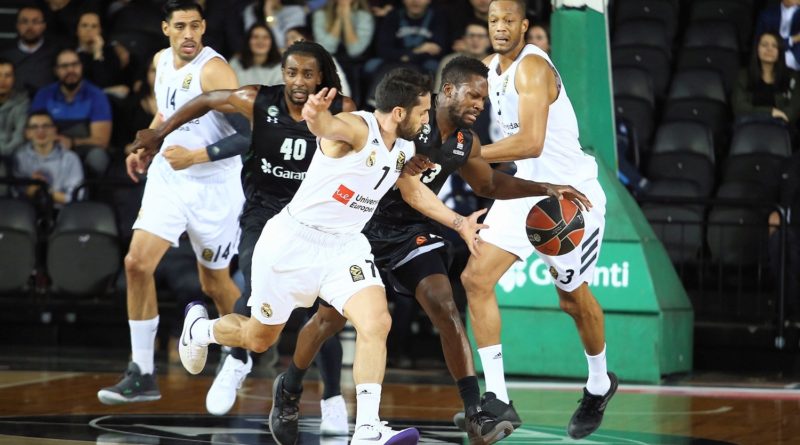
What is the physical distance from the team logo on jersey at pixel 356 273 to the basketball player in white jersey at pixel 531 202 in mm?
1082

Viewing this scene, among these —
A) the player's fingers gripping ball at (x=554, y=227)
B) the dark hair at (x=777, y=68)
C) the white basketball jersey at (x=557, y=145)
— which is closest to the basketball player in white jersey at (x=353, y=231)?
the player's fingers gripping ball at (x=554, y=227)

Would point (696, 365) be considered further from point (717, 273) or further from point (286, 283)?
point (286, 283)

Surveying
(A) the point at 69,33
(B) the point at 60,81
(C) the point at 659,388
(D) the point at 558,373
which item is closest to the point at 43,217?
(B) the point at 60,81

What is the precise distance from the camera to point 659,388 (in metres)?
9.28

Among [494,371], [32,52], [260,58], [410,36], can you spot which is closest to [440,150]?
[494,371]

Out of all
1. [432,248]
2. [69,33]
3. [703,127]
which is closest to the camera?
[432,248]

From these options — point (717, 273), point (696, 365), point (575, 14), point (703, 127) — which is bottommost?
point (696, 365)

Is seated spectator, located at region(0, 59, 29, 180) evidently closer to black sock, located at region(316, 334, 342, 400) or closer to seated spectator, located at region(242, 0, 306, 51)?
seated spectator, located at region(242, 0, 306, 51)

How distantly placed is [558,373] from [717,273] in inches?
65.1

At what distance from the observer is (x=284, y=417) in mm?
6574

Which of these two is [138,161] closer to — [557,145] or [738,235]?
[557,145]

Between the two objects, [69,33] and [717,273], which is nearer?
[717,273]

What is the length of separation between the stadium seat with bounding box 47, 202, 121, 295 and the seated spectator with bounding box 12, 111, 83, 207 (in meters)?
0.56

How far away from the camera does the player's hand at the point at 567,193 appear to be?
6.54 meters
